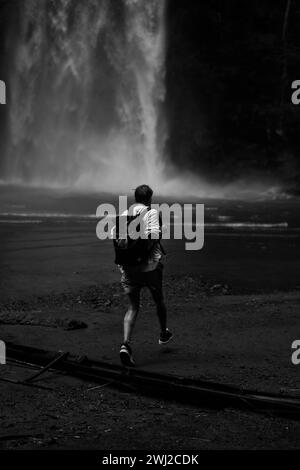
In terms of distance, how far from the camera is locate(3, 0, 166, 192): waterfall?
44.7 meters

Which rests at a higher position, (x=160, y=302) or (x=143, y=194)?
(x=143, y=194)

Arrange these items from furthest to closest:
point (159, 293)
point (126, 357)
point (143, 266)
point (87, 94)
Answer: point (87, 94) < point (159, 293) < point (143, 266) < point (126, 357)

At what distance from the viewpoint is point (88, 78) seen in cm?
4694

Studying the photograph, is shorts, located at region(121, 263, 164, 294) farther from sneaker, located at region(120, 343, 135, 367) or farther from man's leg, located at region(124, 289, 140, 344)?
sneaker, located at region(120, 343, 135, 367)

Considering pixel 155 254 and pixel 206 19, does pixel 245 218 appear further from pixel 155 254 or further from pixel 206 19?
pixel 206 19

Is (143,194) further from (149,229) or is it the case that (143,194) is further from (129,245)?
(129,245)

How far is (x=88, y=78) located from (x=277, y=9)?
1322cm

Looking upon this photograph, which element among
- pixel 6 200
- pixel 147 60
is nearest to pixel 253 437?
pixel 6 200

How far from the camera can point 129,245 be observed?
6.91 m

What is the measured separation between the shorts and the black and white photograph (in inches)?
0.7

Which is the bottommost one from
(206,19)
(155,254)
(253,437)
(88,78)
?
(253,437)

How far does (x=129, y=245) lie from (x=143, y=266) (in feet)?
0.98

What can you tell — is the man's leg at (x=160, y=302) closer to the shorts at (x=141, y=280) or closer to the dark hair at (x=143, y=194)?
the shorts at (x=141, y=280)

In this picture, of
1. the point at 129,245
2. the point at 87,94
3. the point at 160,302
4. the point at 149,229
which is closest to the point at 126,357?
the point at 160,302
